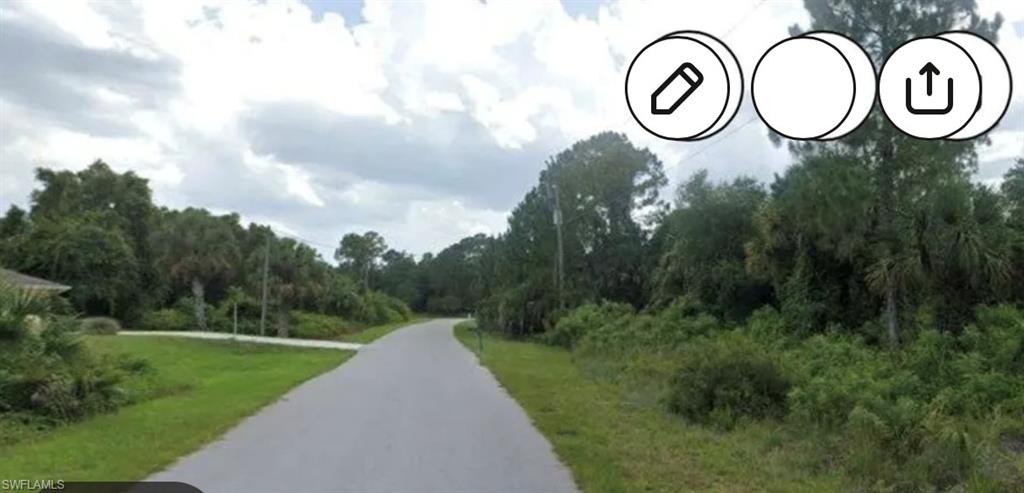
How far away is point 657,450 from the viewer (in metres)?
11.0

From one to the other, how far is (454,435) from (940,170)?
14.7 m

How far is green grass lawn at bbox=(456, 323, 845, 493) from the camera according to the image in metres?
8.88

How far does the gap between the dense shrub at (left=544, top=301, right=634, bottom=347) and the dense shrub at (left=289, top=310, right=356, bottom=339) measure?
18524mm

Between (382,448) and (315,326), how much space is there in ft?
157

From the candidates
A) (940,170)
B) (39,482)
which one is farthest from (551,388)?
(39,482)

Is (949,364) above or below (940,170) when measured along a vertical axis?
below

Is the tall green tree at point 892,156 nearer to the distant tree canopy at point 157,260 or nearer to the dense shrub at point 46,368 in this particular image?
the dense shrub at point 46,368

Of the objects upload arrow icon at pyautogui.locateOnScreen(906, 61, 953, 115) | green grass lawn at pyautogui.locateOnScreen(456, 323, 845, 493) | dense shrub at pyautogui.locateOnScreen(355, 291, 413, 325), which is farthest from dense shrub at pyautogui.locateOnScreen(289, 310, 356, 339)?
upload arrow icon at pyautogui.locateOnScreen(906, 61, 953, 115)

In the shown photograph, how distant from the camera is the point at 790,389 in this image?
14852mm

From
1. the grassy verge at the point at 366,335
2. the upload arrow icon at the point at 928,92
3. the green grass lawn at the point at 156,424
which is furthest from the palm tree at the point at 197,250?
the upload arrow icon at the point at 928,92

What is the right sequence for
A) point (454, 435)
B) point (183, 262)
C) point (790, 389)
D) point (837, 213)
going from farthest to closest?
point (183, 262) < point (837, 213) < point (790, 389) < point (454, 435)

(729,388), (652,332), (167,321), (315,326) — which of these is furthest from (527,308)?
(729,388)

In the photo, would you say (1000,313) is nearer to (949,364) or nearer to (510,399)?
(949,364)

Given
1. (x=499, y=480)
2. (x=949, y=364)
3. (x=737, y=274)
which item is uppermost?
(x=737, y=274)
